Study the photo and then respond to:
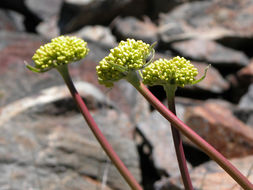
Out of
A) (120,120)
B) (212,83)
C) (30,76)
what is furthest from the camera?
(212,83)

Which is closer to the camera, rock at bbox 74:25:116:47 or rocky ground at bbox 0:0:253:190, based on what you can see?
rocky ground at bbox 0:0:253:190

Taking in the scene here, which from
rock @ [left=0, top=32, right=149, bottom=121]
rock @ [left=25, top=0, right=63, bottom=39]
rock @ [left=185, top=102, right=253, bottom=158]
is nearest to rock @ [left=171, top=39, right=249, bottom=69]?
rock @ [left=0, top=32, right=149, bottom=121]

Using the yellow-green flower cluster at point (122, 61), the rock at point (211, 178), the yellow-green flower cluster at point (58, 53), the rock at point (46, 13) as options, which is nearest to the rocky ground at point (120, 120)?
the rock at point (211, 178)

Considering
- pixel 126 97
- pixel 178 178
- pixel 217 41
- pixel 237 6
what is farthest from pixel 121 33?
pixel 178 178

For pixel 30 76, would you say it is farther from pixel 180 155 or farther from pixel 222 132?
pixel 180 155

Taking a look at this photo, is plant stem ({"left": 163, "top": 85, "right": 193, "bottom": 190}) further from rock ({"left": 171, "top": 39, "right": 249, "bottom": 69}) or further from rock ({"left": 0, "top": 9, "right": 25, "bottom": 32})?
rock ({"left": 0, "top": 9, "right": 25, "bottom": 32})

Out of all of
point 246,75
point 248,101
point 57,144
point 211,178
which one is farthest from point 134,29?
point 211,178
